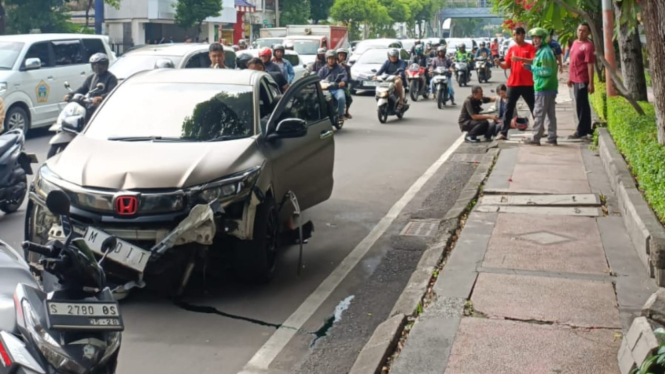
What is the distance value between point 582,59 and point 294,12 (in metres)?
58.1

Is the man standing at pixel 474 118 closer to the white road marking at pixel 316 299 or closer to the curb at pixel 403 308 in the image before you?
the white road marking at pixel 316 299

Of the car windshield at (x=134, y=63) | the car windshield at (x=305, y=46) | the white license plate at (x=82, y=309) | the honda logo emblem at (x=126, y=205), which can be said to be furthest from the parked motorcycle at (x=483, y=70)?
the white license plate at (x=82, y=309)

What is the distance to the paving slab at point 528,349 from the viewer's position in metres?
5.25

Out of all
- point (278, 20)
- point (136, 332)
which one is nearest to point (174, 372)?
point (136, 332)

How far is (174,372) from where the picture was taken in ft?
18.2

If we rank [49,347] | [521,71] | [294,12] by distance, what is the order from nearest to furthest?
[49,347]
[521,71]
[294,12]

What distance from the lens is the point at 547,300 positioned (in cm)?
651

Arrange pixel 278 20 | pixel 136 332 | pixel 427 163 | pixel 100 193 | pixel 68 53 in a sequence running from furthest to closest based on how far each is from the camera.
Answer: pixel 278 20 < pixel 68 53 < pixel 427 163 < pixel 100 193 < pixel 136 332

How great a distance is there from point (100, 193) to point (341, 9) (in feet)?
228

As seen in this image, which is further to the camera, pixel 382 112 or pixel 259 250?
pixel 382 112

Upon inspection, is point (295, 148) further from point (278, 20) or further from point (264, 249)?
point (278, 20)

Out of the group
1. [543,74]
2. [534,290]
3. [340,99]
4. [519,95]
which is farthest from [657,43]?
[340,99]

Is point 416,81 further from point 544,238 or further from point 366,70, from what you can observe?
point 544,238

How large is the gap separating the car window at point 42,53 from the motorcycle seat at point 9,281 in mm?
13748
